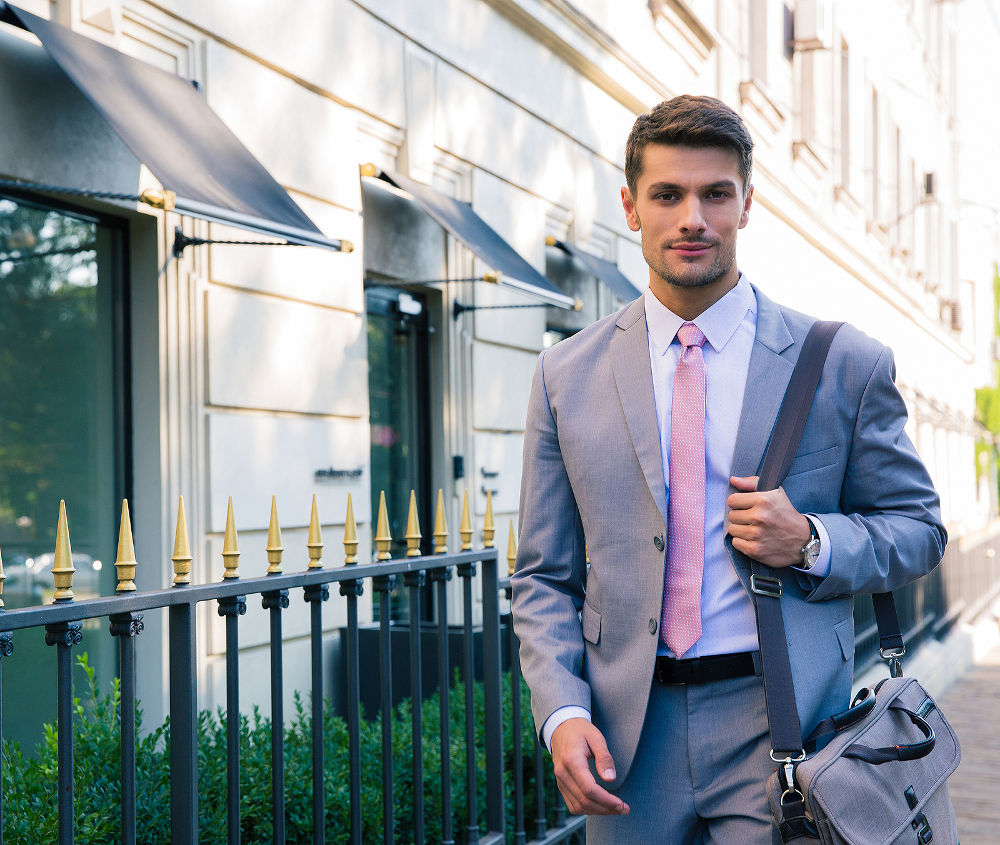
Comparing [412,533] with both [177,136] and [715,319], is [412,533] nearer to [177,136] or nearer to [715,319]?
[715,319]

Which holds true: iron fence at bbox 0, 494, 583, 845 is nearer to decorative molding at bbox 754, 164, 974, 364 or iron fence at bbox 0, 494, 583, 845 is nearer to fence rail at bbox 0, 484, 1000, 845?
fence rail at bbox 0, 484, 1000, 845

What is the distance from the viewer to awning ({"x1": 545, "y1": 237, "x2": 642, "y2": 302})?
339 inches

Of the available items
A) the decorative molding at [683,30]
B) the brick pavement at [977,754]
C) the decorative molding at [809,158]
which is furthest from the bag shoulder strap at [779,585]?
the decorative molding at [809,158]

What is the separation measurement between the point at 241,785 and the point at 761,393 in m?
1.96

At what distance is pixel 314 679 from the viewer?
2902mm

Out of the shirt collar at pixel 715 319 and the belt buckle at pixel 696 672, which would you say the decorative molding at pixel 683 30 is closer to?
the shirt collar at pixel 715 319

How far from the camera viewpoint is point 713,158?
203 cm

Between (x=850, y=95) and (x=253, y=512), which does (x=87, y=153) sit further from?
(x=850, y=95)

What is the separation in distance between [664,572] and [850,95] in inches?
669

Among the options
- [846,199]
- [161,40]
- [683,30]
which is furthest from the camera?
[846,199]

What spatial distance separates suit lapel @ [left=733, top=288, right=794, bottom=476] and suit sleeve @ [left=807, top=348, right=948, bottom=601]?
148 mm

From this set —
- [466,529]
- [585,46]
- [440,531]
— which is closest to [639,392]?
[440,531]

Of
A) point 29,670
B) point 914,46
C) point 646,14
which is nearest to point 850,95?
point 914,46

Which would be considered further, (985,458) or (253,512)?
(985,458)
